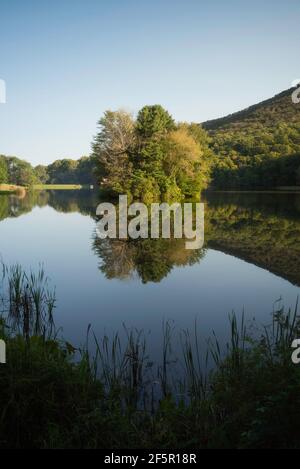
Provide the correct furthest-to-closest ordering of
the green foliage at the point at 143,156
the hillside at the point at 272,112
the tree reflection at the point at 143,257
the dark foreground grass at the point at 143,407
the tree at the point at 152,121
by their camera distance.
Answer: the hillside at the point at 272,112 < the tree at the point at 152,121 < the green foliage at the point at 143,156 < the tree reflection at the point at 143,257 < the dark foreground grass at the point at 143,407

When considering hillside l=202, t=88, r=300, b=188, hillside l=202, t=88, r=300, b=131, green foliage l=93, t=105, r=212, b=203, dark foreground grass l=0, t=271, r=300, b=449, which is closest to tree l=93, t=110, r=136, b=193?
green foliage l=93, t=105, r=212, b=203

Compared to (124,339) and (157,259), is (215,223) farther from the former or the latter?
(124,339)

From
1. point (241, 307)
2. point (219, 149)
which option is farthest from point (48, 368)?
point (219, 149)

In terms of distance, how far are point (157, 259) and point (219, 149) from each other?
103466 millimetres

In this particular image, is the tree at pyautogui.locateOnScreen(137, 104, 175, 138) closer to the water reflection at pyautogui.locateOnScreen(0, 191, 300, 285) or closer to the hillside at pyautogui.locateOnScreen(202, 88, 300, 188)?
the water reflection at pyautogui.locateOnScreen(0, 191, 300, 285)

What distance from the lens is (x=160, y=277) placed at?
14.4 metres

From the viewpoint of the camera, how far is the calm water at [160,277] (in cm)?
1005

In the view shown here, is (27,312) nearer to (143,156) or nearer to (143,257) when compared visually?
(143,257)

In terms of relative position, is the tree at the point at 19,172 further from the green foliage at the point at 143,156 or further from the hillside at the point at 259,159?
the green foliage at the point at 143,156

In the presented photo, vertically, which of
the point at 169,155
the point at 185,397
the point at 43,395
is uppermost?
the point at 169,155

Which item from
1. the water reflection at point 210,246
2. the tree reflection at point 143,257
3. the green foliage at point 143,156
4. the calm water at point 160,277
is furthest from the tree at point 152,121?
the tree reflection at point 143,257

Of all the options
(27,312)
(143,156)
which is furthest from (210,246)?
(143,156)

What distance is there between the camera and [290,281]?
1351 centimetres

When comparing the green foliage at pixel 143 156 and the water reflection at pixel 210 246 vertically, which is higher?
the green foliage at pixel 143 156
